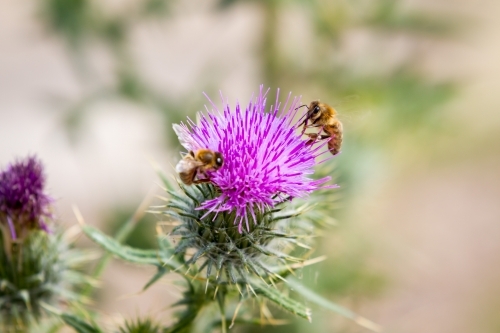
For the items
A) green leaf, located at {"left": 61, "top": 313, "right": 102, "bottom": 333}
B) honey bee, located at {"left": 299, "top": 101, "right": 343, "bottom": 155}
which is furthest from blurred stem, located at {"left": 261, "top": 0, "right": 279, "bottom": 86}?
green leaf, located at {"left": 61, "top": 313, "right": 102, "bottom": 333}

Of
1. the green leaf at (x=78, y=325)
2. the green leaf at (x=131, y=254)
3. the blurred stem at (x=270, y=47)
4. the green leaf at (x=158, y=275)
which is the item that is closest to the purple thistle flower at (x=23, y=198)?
the green leaf at (x=131, y=254)

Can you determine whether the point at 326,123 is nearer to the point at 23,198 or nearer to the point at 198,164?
the point at 198,164

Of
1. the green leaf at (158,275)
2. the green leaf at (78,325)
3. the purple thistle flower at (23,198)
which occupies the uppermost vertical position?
the purple thistle flower at (23,198)

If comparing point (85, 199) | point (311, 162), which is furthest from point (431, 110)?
point (85, 199)

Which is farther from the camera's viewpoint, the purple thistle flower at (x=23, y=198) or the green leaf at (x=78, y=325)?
the purple thistle flower at (x=23, y=198)

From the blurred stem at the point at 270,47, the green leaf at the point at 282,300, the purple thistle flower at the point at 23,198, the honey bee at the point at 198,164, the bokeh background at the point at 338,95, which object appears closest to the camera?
the green leaf at the point at 282,300

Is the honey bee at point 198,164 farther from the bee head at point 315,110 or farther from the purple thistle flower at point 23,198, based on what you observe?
the purple thistle flower at point 23,198

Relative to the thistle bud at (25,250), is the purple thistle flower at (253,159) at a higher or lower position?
higher
